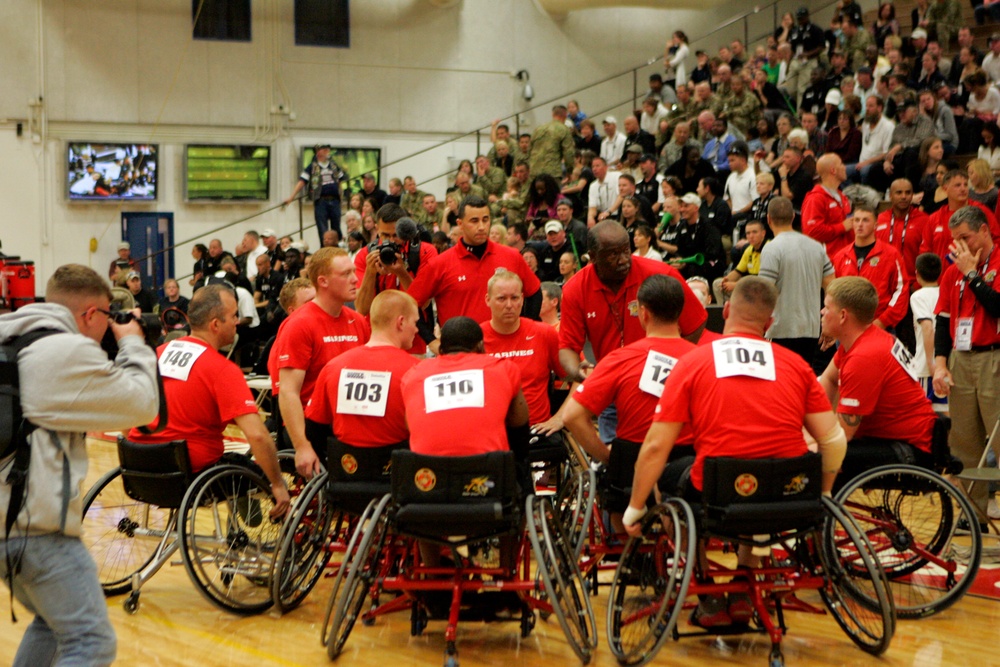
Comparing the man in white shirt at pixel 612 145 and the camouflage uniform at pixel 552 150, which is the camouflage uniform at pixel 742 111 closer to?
the man in white shirt at pixel 612 145

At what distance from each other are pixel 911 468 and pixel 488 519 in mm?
1840

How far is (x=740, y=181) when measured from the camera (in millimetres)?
11297

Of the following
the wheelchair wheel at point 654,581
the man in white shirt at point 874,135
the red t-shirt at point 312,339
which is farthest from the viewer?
the man in white shirt at point 874,135

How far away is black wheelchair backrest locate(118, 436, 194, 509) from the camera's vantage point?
4.75 metres

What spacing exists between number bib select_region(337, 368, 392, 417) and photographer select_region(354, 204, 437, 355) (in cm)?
140

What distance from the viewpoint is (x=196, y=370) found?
4.89 meters

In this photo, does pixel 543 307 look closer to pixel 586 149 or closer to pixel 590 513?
pixel 590 513

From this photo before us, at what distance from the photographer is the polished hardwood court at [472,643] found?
13.5 ft

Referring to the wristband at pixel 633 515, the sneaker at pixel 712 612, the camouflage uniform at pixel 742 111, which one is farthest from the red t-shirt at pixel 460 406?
the camouflage uniform at pixel 742 111

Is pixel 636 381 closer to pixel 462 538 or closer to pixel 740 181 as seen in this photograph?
pixel 462 538

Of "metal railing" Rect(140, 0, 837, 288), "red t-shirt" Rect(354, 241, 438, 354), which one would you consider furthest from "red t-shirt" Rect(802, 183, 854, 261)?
"metal railing" Rect(140, 0, 837, 288)

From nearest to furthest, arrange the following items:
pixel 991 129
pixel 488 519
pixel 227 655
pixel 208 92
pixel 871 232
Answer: pixel 488 519 → pixel 227 655 → pixel 871 232 → pixel 991 129 → pixel 208 92

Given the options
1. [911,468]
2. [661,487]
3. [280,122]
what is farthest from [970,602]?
[280,122]

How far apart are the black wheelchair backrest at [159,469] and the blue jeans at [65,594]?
1734 mm
